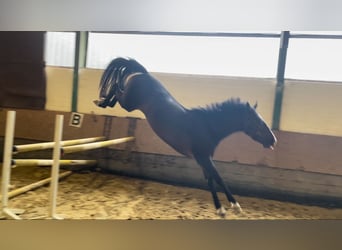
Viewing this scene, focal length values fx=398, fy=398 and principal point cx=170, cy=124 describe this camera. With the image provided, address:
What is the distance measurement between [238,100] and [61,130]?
0.47 metres

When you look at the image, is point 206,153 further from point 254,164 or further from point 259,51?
point 259,51

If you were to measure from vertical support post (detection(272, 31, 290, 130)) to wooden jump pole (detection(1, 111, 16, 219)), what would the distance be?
2.19 ft

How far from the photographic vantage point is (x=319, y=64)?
1083 mm

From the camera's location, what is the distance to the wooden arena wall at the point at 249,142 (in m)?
1.03

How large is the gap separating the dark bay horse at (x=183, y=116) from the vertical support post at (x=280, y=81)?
0.12ft

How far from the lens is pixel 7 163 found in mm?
952

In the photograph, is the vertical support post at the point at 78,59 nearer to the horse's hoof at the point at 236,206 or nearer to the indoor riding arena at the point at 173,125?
the indoor riding arena at the point at 173,125

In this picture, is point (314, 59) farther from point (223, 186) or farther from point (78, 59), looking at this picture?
point (78, 59)

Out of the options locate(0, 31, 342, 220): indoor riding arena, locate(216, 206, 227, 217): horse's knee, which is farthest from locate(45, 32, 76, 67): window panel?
locate(216, 206, 227, 217): horse's knee

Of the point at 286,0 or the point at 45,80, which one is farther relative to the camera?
the point at 286,0

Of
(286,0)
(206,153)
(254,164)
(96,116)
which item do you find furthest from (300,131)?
(96,116)

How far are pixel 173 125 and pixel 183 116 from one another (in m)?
0.04

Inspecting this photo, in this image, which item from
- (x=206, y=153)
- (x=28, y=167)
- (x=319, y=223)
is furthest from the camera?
(x=319, y=223)

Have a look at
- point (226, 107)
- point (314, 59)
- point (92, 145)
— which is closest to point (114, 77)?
point (92, 145)
